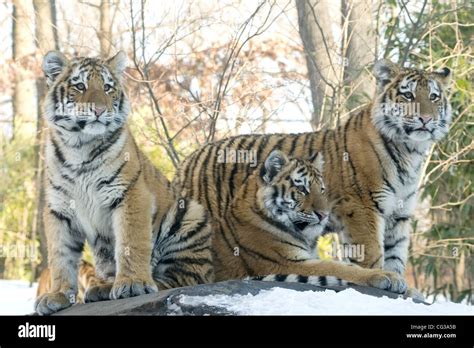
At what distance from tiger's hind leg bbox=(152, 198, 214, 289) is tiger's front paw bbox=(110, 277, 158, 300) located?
14.2 inches

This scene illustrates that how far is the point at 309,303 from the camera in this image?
12.8 ft

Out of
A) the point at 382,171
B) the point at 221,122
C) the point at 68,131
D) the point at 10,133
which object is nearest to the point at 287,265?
the point at 382,171

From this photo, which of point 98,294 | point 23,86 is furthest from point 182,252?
point 23,86

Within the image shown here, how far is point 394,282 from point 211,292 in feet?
3.50

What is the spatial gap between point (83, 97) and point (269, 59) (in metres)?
4.87

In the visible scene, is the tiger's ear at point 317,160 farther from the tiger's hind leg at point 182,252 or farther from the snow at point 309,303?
the snow at point 309,303

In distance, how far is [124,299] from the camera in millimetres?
4078

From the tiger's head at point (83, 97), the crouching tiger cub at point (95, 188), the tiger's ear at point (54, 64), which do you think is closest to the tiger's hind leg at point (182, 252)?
the crouching tiger cub at point (95, 188)

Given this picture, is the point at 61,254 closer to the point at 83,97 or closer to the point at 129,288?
the point at 129,288

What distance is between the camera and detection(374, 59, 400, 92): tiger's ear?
17.3 feet

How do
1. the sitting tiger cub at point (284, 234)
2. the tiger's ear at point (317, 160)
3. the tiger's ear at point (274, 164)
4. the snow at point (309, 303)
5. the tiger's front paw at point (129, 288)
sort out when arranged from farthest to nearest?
1. the tiger's ear at point (317, 160)
2. the tiger's ear at point (274, 164)
3. the sitting tiger cub at point (284, 234)
4. the tiger's front paw at point (129, 288)
5. the snow at point (309, 303)

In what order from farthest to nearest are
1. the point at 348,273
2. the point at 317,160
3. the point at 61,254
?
the point at 317,160 → the point at 348,273 → the point at 61,254

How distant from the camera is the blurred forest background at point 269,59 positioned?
7.00 meters

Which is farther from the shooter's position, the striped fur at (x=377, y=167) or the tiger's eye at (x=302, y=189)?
the striped fur at (x=377, y=167)
